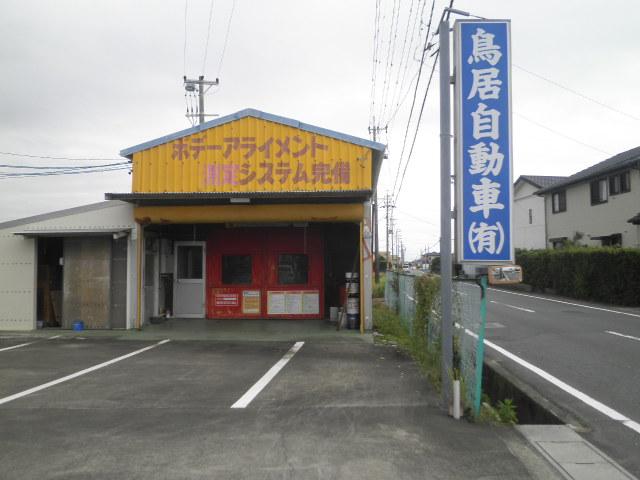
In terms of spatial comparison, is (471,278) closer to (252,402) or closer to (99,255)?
(252,402)

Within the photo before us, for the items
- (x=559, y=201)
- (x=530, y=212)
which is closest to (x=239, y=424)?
(x=559, y=201)

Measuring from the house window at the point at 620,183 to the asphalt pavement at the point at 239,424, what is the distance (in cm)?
2093

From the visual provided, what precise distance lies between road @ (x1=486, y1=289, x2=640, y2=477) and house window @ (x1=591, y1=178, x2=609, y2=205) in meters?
11.4

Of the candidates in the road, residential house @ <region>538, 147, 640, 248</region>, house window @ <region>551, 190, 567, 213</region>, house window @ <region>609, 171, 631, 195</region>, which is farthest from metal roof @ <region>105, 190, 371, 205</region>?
house window @ <region>551, 190, 567, 213</region>

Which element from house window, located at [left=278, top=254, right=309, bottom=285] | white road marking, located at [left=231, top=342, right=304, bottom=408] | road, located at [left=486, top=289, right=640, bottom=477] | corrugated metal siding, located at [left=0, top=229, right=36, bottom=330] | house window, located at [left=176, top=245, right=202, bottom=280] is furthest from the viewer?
house window, located at [left=176, top=245, right=202, bottom=280]

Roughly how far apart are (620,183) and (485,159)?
23411 mm

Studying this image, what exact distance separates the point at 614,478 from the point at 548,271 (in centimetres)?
2378

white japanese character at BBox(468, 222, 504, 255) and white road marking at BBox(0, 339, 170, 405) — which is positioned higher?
white japanese character at BBox(468, 222, 504, 255)

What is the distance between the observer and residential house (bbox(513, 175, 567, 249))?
34938mm

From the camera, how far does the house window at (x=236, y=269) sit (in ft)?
46.9

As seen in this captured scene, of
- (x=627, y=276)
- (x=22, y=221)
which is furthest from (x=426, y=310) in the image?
(x=627, y=276)

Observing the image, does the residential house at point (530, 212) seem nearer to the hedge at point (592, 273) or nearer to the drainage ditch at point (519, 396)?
the hedge at point (592, 273)

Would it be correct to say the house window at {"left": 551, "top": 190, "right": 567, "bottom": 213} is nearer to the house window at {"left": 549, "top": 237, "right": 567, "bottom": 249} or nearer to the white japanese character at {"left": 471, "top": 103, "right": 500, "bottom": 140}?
the house window at {"left": 549, "top": 237, "right": 567, "bottom": 249}

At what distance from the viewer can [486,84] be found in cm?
562
